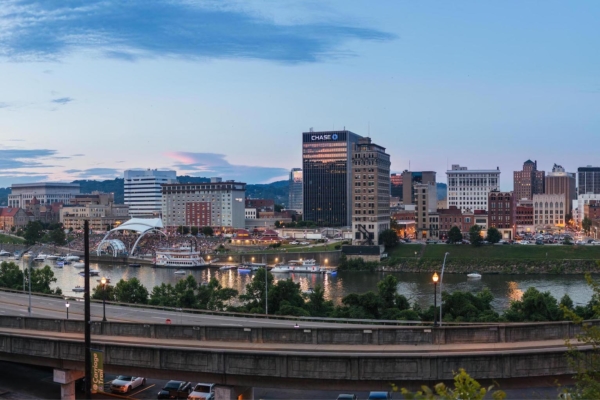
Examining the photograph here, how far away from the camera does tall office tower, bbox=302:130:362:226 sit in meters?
125

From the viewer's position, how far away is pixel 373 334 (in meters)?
15.4

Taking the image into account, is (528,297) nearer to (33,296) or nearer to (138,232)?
(33,296)

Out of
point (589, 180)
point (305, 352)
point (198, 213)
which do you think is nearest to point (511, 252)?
point (305, 352)

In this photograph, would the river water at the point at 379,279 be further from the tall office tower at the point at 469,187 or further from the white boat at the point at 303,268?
the tall office tower at the point at 469,187

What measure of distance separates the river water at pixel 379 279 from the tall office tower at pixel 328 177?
57.0 meters

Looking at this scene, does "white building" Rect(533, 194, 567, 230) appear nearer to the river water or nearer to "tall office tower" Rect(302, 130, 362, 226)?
"tall office tower" Rect(302, 130, 362, 226)

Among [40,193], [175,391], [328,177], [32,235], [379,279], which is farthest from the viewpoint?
[40,193]

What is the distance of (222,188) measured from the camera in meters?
118

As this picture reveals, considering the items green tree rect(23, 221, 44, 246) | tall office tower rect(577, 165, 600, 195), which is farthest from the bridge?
tall office tower rect(577, 165, 600, 195)

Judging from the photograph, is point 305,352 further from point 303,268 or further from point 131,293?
point 303,268

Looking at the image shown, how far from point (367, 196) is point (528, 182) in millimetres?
127834

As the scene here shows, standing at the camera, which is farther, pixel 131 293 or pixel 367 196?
pixel 367 196

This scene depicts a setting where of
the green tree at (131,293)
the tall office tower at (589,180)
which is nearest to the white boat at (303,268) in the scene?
the green tree at (131,293)

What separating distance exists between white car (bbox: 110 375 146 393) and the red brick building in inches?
3972
